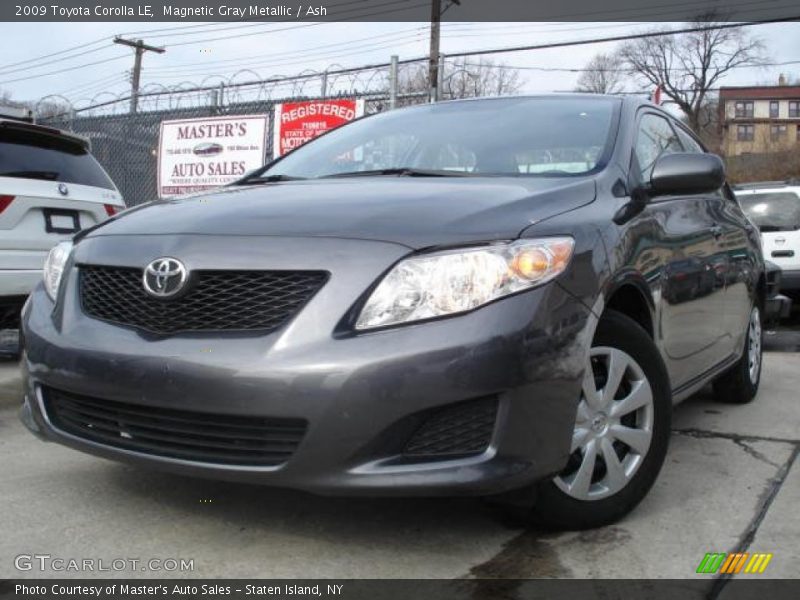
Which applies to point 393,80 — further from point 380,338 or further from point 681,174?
point 380,338

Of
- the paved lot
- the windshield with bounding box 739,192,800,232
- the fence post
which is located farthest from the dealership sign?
the paved lot

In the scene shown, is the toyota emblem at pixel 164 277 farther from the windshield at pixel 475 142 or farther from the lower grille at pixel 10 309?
the lower grille at pixel 10 309

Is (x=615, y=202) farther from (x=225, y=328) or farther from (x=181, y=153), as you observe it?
(x=181, y=153)

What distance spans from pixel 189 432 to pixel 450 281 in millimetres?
877

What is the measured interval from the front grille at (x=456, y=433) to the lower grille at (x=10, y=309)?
3.80 m

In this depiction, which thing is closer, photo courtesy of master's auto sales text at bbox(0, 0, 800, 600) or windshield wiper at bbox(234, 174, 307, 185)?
photo courtesy of master's auto sales text at bbox(0, 0, 800, 600)

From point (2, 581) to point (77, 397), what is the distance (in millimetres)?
590

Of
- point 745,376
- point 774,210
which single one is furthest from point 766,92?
point 745,376

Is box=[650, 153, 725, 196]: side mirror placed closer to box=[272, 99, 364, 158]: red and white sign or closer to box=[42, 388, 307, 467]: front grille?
box=[42, 388, 307, 467]: front grille

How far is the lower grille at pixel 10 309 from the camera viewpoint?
508 centimetres

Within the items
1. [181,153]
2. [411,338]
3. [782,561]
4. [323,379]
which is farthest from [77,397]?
[181,153]

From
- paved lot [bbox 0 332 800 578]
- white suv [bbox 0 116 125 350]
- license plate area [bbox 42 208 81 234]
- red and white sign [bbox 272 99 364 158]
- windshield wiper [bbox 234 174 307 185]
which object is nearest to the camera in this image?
paved lot [bbox 0 332 800 578]

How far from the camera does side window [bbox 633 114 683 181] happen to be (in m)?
3.31

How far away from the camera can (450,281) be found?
88.4 inches
